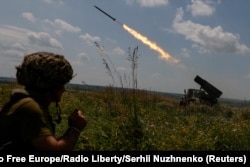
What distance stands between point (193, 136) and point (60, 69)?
4.60m

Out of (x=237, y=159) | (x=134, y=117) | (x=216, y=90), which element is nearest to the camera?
(x=237, y=159)

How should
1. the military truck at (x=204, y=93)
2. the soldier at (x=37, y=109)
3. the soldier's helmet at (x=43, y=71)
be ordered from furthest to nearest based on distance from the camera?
the military truck at (x=204, y=93)
the soldier's helmet at (x=43, y=71)
the soldier at (x=37, y=109)

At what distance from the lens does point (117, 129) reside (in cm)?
761

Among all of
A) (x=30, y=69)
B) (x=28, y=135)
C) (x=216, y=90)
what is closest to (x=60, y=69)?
(x=30, y=69)

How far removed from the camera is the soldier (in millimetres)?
3396

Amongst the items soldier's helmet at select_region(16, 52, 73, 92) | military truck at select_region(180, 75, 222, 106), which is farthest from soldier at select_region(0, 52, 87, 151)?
military truck at select_region(180, 75, 222, 106)

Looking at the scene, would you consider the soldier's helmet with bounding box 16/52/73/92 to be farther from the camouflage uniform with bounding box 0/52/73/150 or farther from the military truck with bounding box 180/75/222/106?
the military truck with bounding box 180/75/222/106

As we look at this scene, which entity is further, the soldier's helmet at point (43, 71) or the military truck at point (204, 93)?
the military truck at point (204, 93)

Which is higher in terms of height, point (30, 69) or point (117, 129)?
point (30, 69)

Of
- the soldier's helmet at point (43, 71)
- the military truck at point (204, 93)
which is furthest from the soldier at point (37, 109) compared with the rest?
the military truck at point (204, 93)

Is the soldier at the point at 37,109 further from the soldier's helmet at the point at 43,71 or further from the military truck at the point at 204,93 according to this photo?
the military truck at the point at 204,93

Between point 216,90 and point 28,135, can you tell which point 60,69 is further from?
point 216,90

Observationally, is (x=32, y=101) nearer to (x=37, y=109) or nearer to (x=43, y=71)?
(x=37, y=109)

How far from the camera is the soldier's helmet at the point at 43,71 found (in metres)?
3.59
